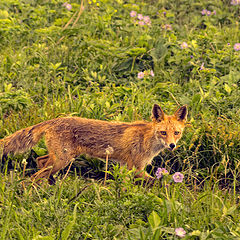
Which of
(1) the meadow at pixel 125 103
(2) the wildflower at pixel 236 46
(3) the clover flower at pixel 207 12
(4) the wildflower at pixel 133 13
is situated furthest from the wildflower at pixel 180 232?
(3) the clover flower at pixel 207 12

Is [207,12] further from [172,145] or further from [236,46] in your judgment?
[172,145]

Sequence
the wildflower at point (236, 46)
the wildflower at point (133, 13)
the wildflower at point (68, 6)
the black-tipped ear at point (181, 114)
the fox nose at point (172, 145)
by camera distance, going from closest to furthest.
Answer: the fox nose at point (172, 145) → the black-tipped ear at point (181, 114) → the wildflower at point (236, 46) → the wildflower at point (133, 13) → the wildflower at point (68, 6)

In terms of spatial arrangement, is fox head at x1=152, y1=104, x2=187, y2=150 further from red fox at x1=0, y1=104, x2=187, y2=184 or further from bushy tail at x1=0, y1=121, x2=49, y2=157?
bushy tail at x1=0, y1=121, x2=49, y2=157

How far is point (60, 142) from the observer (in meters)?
4.93

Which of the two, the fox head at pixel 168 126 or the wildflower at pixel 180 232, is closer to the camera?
the wildflower at pixel 180 232

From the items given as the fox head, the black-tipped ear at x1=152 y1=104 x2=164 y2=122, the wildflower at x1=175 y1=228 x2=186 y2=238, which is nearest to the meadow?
the wildflower at x1=175 y1=228 x2=186 y2=238

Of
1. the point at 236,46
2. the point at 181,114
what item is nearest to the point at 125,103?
the point at 181,114

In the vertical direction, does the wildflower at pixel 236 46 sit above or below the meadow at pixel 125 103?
above

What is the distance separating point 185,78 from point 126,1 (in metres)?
3.37

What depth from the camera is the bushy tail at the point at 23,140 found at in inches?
197

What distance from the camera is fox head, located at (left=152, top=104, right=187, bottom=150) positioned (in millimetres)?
4801

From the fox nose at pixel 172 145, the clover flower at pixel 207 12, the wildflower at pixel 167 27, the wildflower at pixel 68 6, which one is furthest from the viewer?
the clover flower at pixel 207 12

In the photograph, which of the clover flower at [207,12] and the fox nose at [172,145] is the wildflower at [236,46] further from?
the fox nose at [172,145]

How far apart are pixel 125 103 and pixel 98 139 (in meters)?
1.25
